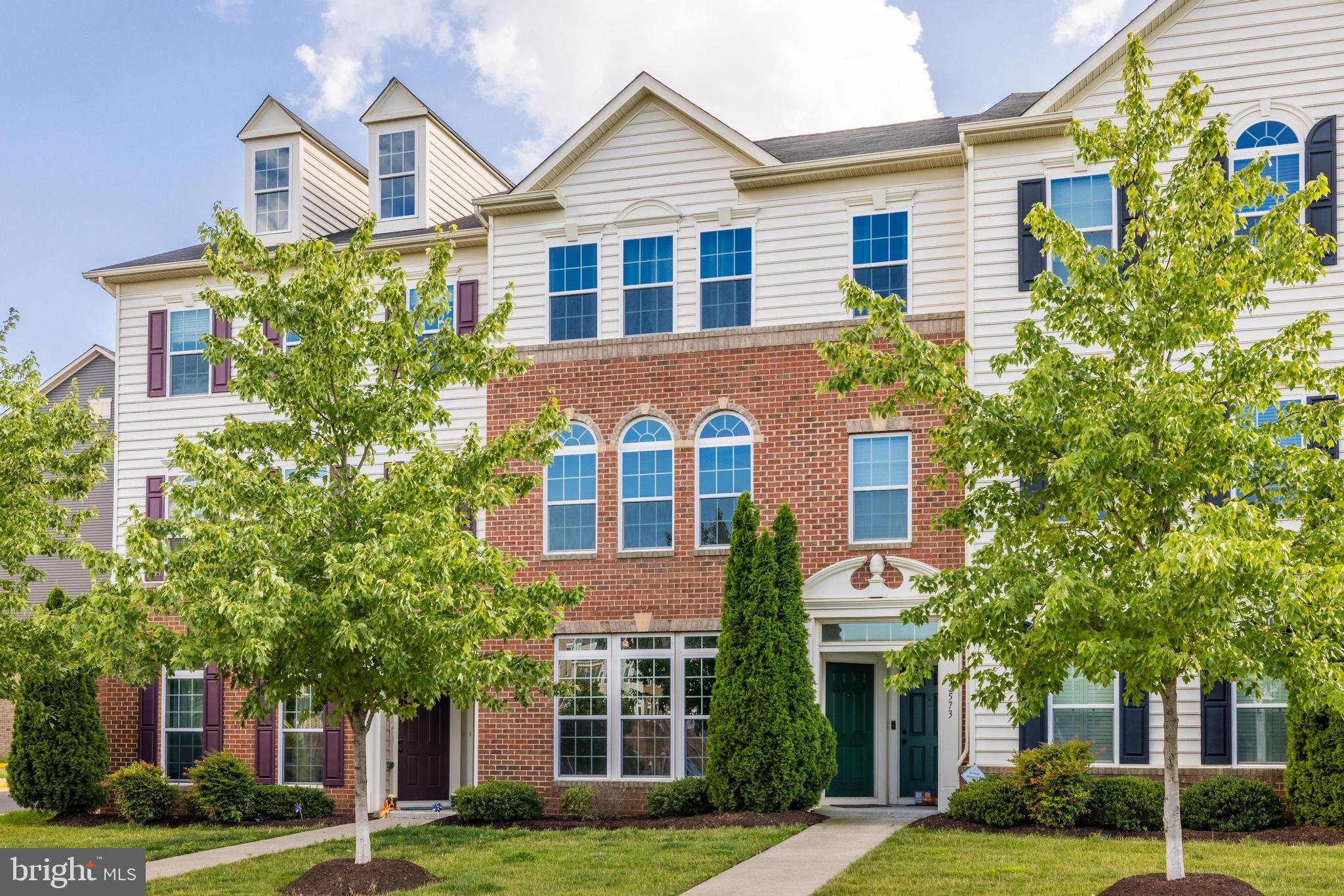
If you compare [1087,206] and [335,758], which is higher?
[1087,206]

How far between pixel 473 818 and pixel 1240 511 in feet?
36.9

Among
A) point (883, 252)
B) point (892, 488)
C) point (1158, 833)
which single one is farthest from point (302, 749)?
point (1158, 833)

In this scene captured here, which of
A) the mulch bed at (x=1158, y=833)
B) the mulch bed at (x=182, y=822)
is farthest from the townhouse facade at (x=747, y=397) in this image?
the mulch bed at (x=1158, y=833)

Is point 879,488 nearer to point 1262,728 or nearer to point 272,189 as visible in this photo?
point 1262,728

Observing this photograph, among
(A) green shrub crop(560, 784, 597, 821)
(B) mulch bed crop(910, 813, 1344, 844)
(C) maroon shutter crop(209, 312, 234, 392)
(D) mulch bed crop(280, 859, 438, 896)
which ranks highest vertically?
(C) maroon shutter crop(209, 312, 234, 392)

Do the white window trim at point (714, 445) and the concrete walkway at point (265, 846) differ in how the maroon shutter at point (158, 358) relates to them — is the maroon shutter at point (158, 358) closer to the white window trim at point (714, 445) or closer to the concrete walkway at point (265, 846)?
the concrete walkway at point (265, 846)

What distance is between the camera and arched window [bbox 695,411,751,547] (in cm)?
1830

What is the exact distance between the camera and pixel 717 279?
18.7m

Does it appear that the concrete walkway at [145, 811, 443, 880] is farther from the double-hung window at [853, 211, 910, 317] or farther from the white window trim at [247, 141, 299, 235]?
the white window trim at [247, 141, 299, 235]

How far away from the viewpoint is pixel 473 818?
57.1 feet

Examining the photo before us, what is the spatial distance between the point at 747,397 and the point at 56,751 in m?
11.1

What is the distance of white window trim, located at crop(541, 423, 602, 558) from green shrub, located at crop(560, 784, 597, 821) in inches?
127

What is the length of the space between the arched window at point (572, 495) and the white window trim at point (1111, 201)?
6.79m

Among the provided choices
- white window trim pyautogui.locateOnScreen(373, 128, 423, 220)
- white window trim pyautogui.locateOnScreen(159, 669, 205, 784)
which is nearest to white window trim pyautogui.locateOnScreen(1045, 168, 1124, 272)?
white window trim pyautogui.locateOnScreen(373, 128, 423, 220)
